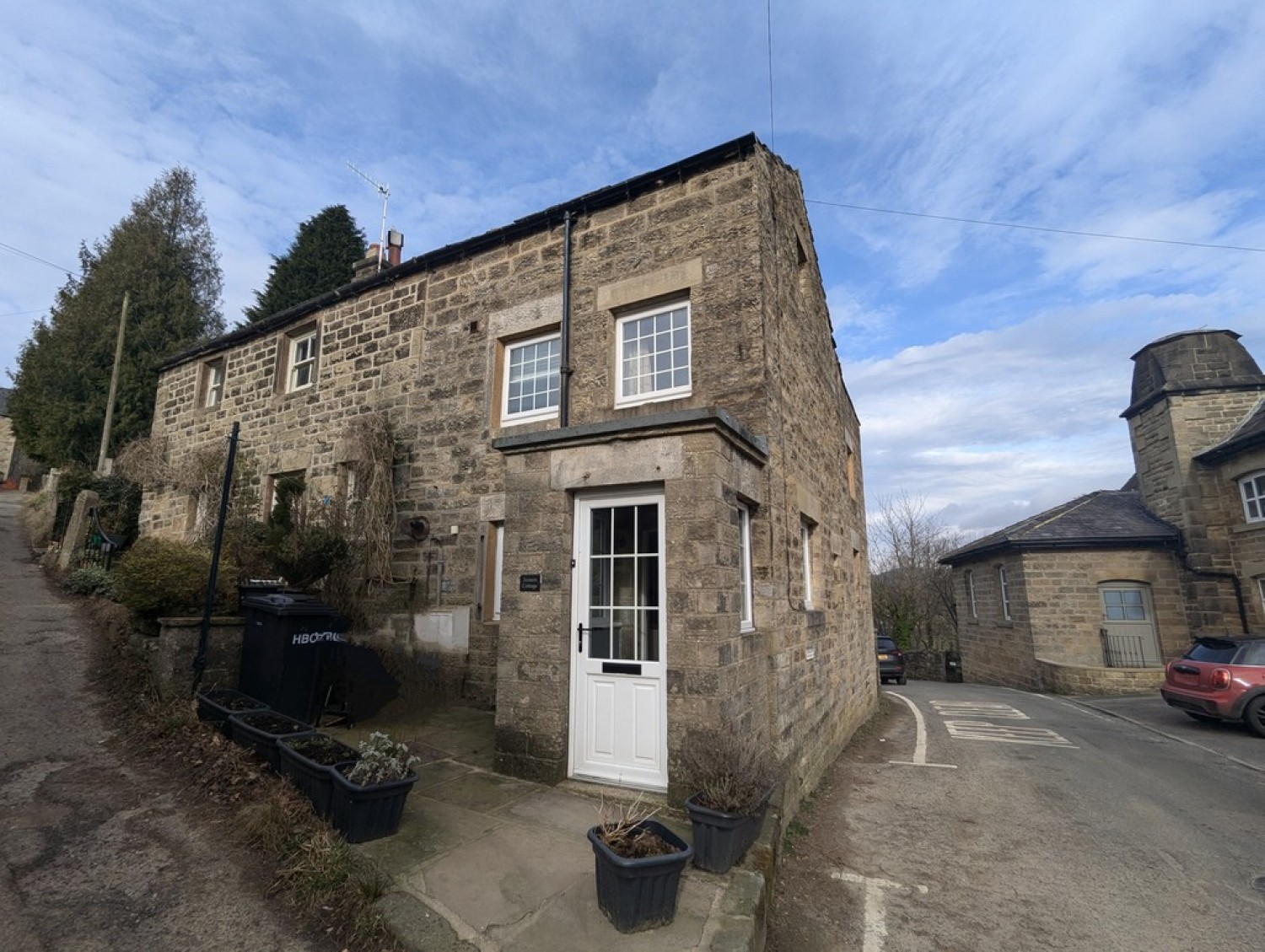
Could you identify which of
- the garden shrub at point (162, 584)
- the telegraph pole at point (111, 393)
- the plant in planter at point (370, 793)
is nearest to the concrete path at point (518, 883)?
the plant in planter at point (370, 793)

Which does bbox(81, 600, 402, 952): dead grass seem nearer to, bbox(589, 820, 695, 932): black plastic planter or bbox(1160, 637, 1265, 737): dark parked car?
bbox(589, 820, 695, 932): black plastic planter

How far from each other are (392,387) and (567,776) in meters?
6.91

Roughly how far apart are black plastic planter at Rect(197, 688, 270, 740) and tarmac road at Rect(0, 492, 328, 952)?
1.99 ft

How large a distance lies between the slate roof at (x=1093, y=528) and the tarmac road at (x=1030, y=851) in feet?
32.2

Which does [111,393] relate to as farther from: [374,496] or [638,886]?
[638,886]

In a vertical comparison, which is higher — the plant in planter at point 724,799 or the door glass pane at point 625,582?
the door glass pane at point 625,582

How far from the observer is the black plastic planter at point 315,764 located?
3.81 m

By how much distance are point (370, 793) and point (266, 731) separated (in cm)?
157

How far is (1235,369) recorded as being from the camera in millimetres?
18281

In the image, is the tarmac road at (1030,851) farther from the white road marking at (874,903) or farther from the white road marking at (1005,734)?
the white road marking at (1005,734)

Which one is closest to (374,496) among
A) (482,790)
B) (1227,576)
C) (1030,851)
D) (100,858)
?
(482,790)

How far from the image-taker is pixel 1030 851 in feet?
17.1

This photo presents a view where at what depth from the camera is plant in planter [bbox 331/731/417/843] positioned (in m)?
3.61

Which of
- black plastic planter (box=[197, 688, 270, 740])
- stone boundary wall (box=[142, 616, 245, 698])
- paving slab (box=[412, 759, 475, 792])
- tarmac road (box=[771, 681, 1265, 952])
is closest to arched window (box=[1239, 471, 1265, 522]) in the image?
tarmac road (box=[771, 681, 1265, 952])
